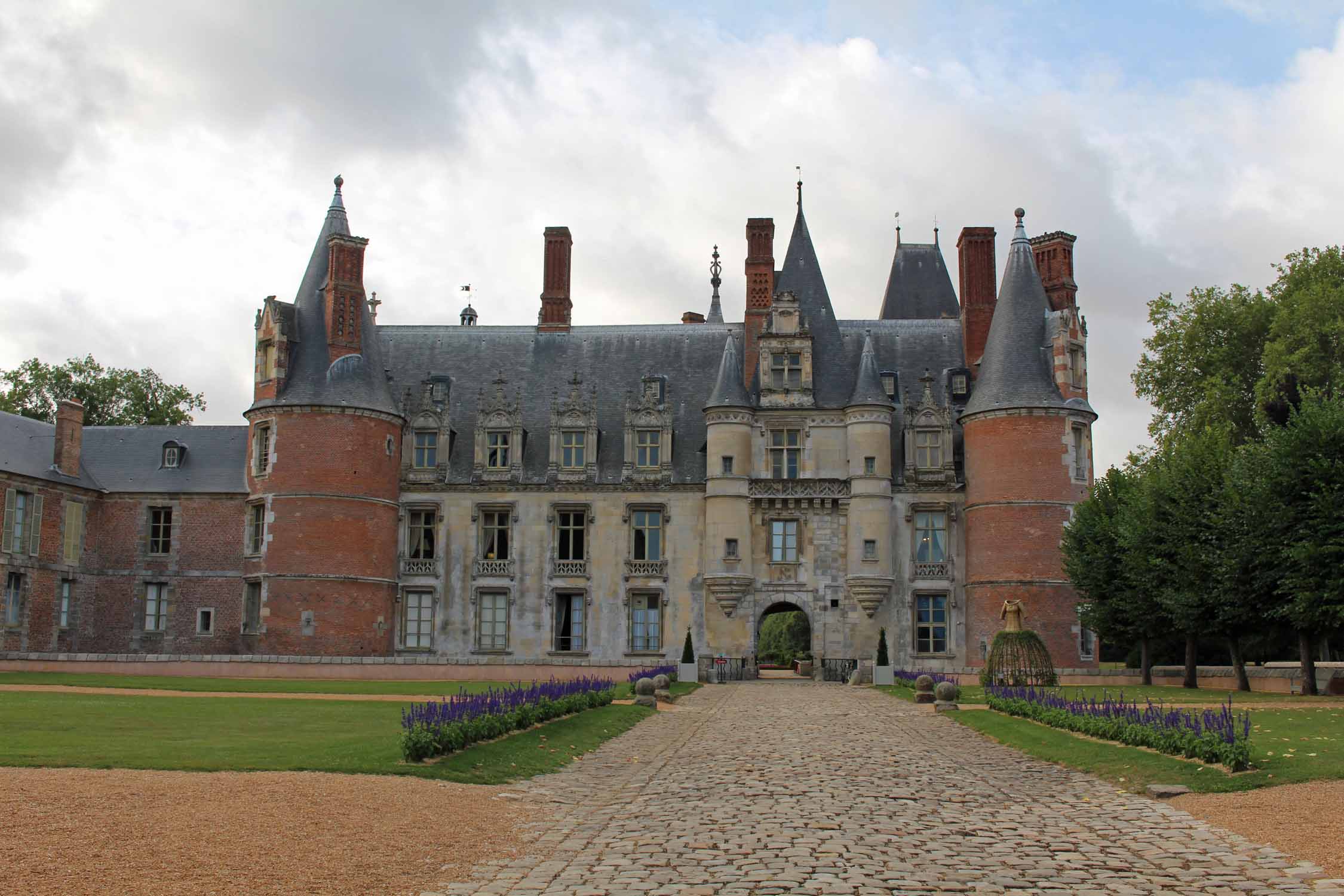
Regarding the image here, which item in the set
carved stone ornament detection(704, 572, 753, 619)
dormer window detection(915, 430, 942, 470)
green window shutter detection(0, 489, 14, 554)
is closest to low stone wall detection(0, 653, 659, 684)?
green window shutter detection(0, 489, 14, 554)

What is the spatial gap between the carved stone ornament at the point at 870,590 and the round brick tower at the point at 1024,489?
261 cm

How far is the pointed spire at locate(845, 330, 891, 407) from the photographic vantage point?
42.7 meters

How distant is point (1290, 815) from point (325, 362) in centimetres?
3509

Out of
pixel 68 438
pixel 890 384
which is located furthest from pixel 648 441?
pixel 68 438

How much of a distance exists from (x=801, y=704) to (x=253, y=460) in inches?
887

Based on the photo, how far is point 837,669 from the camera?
40812 mm

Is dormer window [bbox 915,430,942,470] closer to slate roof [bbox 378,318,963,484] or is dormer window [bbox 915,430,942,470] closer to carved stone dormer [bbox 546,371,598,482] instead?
slate roof [bbox 378,318,963,484]

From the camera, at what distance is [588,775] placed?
15438 millimetres

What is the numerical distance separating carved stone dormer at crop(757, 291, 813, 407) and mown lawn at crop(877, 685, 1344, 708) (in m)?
12.0

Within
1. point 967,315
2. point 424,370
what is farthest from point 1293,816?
point 424,370

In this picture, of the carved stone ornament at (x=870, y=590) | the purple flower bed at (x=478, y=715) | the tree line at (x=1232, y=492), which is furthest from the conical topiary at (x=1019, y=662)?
the carved stone ornament at (x=870, y=590)

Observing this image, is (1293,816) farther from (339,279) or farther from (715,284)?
(715,284)

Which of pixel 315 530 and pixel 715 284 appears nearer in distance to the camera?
pixel 315 530

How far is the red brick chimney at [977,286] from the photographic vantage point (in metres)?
45.4
